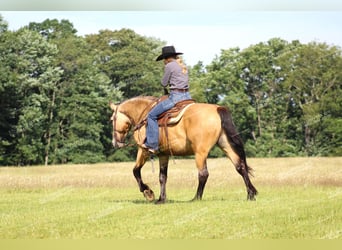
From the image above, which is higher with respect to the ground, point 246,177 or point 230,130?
point 230,130

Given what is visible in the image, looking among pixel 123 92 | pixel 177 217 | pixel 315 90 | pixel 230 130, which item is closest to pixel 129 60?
pixel 123 92

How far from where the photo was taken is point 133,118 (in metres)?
15.0

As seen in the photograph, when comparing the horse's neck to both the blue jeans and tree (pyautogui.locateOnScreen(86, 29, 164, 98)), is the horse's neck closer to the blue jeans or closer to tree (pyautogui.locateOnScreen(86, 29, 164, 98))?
the blue jeans

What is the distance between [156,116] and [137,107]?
102 cm

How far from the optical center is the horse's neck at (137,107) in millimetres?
14733

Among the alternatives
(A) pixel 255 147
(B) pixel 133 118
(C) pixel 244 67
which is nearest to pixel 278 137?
(A) pixel 255 147

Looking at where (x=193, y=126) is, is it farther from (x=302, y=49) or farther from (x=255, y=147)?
(x=302, y=49)

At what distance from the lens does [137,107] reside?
49.0ft

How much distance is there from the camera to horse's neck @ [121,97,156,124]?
14.7 m

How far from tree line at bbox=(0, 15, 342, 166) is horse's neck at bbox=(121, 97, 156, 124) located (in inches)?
1285

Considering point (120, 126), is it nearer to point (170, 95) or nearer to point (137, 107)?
point (137, 107)

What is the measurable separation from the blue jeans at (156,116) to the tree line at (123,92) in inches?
1330

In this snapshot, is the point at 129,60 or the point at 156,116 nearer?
the point at 156,116

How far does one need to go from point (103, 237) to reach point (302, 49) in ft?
149
